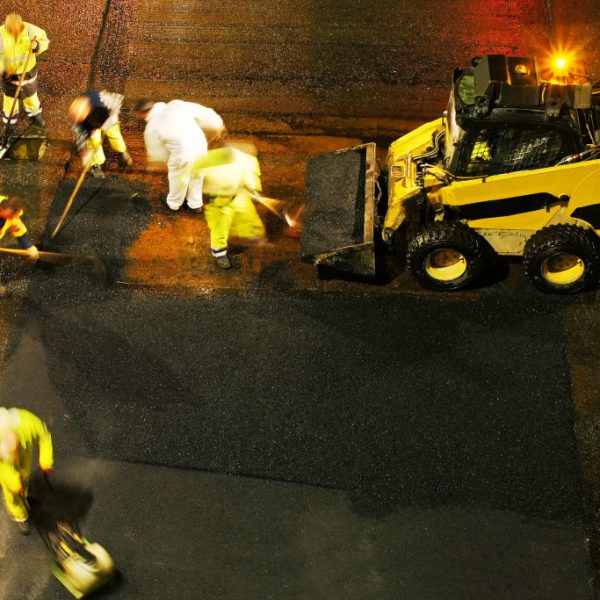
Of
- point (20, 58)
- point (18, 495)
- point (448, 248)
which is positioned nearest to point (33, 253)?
point (20, 58)

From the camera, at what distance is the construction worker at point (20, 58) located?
873 centimetres

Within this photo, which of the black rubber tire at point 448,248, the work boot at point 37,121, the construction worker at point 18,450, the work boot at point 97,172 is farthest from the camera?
the work boot at point 37,121

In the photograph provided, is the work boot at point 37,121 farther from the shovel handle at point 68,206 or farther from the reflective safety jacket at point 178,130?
the reflective safety jacket at point 178,130

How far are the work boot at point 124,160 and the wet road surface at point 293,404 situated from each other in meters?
0.13

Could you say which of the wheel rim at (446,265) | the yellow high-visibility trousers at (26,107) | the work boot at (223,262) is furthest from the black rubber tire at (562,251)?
the yellow high-visibility trousers at (26,107)

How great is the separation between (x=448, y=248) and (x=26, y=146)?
5.67 m

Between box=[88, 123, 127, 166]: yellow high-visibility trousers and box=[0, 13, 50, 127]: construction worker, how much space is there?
1.14 metres

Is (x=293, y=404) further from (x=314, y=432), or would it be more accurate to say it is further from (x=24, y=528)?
(x=24, y=528)

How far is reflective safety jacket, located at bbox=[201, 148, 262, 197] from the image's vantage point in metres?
7.39

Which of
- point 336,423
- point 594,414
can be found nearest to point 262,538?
point 336,423

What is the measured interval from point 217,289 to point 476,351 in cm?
284

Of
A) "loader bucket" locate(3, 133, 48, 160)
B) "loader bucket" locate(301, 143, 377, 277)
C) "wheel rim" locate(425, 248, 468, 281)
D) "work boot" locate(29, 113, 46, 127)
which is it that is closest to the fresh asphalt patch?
"wheel rim" locate(425, 248, 468, 281)

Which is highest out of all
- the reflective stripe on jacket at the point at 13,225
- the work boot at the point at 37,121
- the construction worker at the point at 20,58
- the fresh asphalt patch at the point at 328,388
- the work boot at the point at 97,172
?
the construction worker at the point at 20,58

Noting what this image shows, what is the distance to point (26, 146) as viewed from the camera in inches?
374
